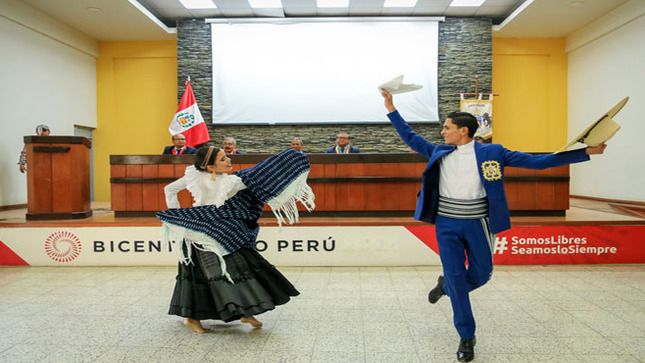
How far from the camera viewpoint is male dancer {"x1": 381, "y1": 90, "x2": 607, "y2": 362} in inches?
90.2

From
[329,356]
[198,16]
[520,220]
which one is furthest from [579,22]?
[329,356]

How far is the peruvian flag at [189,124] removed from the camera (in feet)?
26.3

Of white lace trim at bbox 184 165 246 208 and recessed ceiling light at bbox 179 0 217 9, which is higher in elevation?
recessed ceiling light at bbox 179 0 217 9

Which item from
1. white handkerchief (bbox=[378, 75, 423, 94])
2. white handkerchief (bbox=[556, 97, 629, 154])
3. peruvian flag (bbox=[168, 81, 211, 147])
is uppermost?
peruvian flag (bbox=[168, 81, 211, 147])

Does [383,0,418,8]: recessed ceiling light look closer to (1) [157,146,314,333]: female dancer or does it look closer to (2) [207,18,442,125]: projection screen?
→ (2) [207,18,442,125]: projection screen

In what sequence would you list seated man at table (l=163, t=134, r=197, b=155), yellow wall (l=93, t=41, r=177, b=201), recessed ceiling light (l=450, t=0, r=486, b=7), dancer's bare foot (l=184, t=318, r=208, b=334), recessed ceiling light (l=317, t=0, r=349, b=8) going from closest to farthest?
dancer's bare foot (l=184, t=318, r=208, b=334) < seated man at table (l=163, t=134, r=197, b=155) < recessed ceiling light (l=450, t=0, r=486, b=7) < recessed ceiling light (l=317, t=0, r=349, b=8) < yellow wall (l=93, t=41, r=177, b=201)

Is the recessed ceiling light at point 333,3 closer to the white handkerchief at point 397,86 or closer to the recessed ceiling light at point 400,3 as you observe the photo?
the recessed ceiling light at point 400,3

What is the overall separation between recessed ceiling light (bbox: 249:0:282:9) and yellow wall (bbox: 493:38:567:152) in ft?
16.4

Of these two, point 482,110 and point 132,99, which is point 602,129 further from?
point 132,99

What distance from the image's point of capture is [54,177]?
5137 millimetres

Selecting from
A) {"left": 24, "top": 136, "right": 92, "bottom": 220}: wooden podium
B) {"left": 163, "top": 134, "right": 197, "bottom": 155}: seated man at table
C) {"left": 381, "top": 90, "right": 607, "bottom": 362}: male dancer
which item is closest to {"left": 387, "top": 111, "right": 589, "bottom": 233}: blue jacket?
{"left": 381, "top": 90, "right": 607, "bottom": 362}: male dancer

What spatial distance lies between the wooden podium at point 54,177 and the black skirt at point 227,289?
339cm

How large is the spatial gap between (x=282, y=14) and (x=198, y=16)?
181 cm

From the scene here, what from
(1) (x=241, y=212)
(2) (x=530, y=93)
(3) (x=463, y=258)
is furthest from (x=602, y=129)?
(2) (x=530, y=93)
